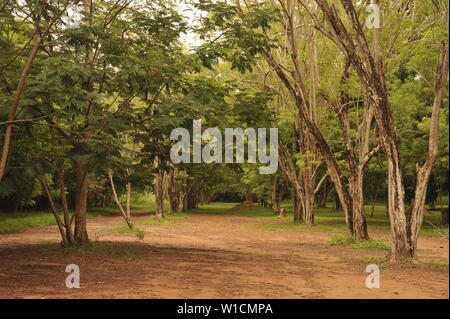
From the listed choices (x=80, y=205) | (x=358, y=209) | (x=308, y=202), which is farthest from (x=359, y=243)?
(x=308, y=202)

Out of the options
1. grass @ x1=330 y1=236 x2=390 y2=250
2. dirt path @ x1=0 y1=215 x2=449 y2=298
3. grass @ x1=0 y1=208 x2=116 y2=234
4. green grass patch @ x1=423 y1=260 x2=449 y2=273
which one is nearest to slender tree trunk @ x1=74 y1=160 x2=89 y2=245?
dirt path @ x1=0 y1=215 x2=449 y2=298

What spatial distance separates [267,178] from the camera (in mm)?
43625

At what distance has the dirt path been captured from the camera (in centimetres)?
877

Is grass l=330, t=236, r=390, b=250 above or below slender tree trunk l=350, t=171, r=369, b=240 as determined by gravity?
below

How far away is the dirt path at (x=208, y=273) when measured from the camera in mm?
8766

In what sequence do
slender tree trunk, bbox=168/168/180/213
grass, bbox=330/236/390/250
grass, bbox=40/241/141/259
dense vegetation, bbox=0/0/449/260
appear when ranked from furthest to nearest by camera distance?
slender tree trunk, bbox=168/168/180/213
grass, bbox=330/236/390/250
grass, bbox=40/241/141/259
dense vegetation, bbox=0/0/449/260

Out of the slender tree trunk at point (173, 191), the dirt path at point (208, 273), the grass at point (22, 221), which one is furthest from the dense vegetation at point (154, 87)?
the slender tree trunk at point (173, 191)

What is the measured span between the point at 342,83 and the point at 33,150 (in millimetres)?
11101

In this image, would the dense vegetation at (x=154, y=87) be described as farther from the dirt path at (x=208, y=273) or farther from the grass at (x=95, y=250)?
the dirt path at (x=208, y=273)

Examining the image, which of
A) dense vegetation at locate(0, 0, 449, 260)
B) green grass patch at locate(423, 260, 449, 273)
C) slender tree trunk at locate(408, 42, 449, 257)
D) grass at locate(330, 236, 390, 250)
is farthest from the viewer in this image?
grass at locate(330, 236, 390, 250)

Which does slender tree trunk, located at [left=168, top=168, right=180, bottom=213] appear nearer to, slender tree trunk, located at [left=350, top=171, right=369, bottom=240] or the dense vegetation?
the dense vegetation

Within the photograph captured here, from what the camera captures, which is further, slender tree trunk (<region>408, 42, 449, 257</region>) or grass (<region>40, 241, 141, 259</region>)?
grass (<region>40, 241, 141, 259</region>)

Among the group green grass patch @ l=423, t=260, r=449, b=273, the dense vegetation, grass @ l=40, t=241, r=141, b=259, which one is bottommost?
green grass patch @ l=423, t=260, r=449, b=273
